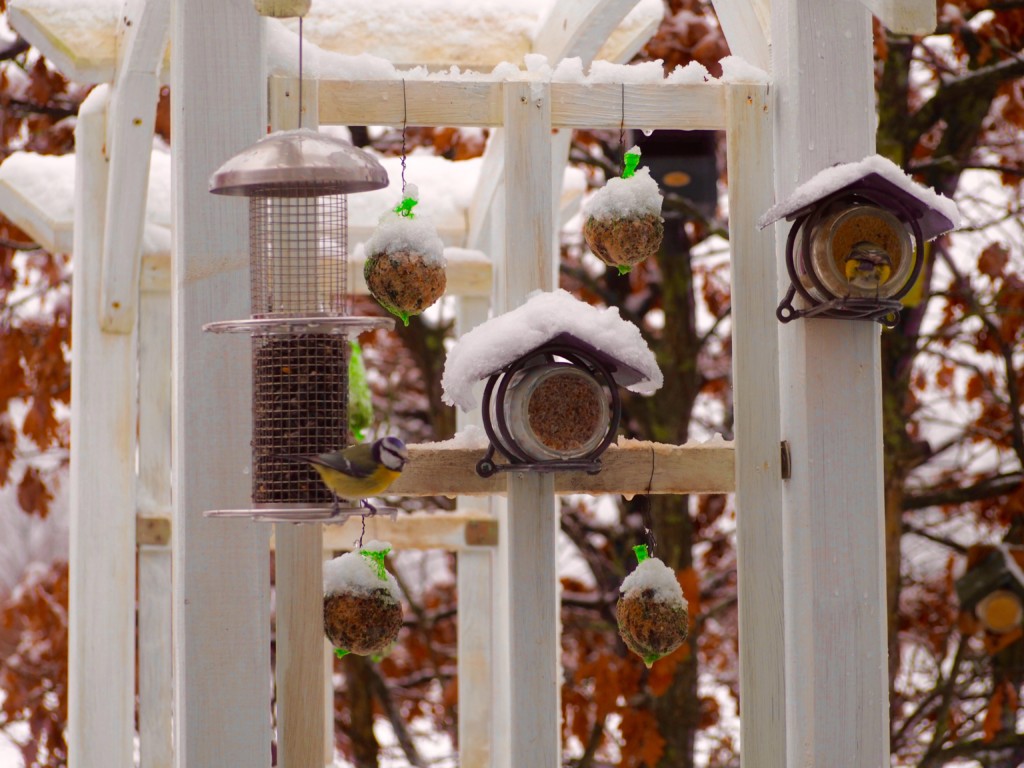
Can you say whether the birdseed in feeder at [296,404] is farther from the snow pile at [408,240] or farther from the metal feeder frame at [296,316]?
the snow pile at [408,240]

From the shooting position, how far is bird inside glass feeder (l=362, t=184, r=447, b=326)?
2844 mm

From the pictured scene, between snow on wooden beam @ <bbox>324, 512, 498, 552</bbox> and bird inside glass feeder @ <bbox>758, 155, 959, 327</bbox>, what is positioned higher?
bird inside glass feeder @ <bbox>758, 155, 959, 327</bbox>

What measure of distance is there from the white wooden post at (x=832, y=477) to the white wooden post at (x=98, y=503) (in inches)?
93.1

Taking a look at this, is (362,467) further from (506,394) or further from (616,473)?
(616,473)

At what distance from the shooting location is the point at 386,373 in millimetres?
8453

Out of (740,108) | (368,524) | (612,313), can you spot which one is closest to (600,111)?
(740,108)

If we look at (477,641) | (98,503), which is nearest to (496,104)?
(98,503)

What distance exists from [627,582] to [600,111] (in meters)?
1.01

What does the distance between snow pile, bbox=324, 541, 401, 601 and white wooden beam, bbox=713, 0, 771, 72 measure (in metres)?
1.38

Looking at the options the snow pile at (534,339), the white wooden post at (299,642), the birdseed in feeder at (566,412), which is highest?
the snow pile at (534,339)

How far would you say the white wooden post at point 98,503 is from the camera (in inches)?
171

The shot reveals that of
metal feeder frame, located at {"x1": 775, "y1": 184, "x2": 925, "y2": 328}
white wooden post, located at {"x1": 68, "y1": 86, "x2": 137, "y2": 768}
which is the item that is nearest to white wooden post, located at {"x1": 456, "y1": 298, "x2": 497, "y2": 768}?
white wooden post, located at {"x1": 68, "y1": 86, "x2": 137, "y2": 768}

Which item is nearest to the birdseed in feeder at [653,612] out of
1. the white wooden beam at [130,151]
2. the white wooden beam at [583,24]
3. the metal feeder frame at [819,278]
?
the metal feeder frame at [819,278]

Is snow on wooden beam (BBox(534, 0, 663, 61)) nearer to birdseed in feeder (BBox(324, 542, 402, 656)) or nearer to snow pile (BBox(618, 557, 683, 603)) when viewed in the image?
snow pile (BBox(618, 557, 683, 603))
